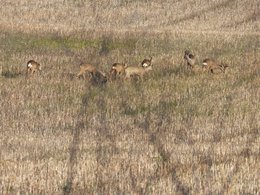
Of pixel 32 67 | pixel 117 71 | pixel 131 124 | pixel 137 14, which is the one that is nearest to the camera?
pixel 131 124

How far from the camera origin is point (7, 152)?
46.5ft

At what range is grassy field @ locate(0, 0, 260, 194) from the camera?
12.5 meters

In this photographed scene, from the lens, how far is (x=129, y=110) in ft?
62.7

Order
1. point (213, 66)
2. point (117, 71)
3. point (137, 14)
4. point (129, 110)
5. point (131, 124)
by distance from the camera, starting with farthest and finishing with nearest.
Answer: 1. point (137, 14)
2. point (213, 66)
3. point (117, 71)
4. point (129, 110)
5. point (131, 124)

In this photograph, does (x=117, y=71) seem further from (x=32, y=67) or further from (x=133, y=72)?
(x=32, y=67)

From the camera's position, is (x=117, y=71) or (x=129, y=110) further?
(x=117, y=71)

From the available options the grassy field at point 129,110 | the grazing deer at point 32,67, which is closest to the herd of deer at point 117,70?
the grazing deer at point 32,67

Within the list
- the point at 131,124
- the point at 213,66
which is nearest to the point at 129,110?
the point at 131,124

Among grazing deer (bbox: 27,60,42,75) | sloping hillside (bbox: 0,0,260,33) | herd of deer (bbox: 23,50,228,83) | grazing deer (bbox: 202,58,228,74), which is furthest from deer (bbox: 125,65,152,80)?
sloping hillside (bbox: 0,0,260,33)

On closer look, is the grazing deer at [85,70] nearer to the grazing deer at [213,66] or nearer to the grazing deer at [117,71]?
the grazing deer at [117,71]

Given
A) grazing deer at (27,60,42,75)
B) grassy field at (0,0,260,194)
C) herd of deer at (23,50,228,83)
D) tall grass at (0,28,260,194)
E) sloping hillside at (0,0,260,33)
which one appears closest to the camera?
tall grass at (0,28,260,194)

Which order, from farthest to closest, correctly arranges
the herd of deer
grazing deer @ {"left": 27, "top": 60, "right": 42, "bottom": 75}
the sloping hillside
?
the sloping hillside → grazing deer @ {"left": 27, "top": 60, "right": 42, "bottom": 75} → the herd of deer

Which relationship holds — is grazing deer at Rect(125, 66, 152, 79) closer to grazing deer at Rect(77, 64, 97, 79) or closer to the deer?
the deer

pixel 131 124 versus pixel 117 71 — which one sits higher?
pixel 117 71
